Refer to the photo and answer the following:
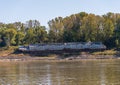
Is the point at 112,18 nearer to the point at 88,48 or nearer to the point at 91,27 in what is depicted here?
the point at 91,27

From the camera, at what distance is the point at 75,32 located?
14100 centimetres

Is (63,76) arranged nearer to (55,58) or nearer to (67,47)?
(55,58)

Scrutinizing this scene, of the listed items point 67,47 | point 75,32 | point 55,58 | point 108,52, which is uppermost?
point 75,32

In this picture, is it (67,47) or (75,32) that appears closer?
(67,47)

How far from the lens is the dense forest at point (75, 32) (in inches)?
5289

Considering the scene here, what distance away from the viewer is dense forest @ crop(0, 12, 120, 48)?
13434 cm

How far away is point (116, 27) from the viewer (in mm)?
136000

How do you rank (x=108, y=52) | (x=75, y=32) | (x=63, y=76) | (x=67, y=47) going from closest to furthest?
1. (x=63, y=76)
2. (x=108, y=52)
3. (x=67, y=47)
4. (x=75, y=32)

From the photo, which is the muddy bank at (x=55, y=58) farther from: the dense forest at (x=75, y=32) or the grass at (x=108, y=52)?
the dense forest at (x=75, y=32)

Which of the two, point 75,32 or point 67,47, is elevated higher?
point 75,32

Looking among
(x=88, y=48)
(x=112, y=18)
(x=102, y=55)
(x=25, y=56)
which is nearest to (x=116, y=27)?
(x=112, y=18)

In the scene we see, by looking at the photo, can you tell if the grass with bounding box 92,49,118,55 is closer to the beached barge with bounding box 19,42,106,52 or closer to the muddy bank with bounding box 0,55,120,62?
the beached barge with bounding box 19,42,106,52

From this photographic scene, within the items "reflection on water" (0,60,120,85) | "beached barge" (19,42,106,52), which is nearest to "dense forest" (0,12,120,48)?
"beached barge" (19,42,106,52)

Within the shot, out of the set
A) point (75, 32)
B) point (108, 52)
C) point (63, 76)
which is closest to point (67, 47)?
point (75, 32)
